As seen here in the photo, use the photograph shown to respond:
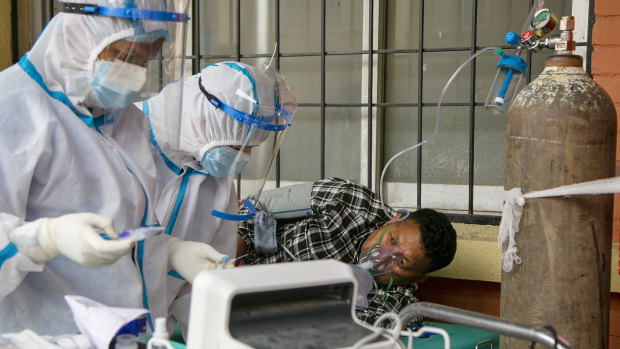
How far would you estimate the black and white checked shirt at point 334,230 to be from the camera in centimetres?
254

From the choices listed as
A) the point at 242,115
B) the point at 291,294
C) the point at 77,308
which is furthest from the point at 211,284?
the point at 242,115

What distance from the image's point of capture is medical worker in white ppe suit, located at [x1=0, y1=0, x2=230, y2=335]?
121 cm

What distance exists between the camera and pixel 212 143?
178 centimetres

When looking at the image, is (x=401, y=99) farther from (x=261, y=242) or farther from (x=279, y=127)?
(x=279, y=127)

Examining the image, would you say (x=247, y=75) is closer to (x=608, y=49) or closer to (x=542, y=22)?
(x=542, y=22)

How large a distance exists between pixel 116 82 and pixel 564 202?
3.31 feet

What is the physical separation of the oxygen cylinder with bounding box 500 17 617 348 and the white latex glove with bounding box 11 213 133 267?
94cm

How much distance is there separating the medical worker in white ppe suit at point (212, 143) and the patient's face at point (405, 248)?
784mm

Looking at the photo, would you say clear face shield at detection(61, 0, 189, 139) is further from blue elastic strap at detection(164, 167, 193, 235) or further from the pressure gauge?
the pressure gauge

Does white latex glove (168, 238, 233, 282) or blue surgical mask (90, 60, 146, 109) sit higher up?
blue surgical mask (90, 60, 146, 109)

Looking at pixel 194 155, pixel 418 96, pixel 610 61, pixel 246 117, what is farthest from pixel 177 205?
pixel 610 61

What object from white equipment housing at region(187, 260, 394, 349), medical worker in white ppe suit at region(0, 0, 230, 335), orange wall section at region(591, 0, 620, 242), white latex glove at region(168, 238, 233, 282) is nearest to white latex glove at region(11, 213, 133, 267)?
medical worker in white ppe suit at region(0, 0, 230, 335)

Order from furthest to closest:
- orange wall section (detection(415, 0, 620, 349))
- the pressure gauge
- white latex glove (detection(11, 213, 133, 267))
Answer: orange wall section (detection(415, 0, 620, 349)) → the pressure gauge → white latex glove (detection(11, 213, 133, 267))

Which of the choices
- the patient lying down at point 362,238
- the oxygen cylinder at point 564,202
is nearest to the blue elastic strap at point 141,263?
the oxygen cylinder at point 564,202
